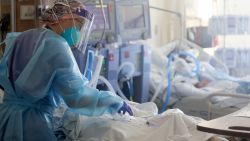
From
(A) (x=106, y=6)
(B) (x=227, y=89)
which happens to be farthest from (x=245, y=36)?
(A) (x=106, y=6)

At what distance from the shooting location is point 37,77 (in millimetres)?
1943

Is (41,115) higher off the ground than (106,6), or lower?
lower

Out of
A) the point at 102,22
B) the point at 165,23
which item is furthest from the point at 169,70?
the point at 165,23

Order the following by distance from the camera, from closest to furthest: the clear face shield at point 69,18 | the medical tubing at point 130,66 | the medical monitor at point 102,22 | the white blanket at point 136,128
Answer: the white blanket at point 136,128 < the clear face shield at point 69,18 < the medical monitor at point 102,22 < the medical tubing at point 130,66

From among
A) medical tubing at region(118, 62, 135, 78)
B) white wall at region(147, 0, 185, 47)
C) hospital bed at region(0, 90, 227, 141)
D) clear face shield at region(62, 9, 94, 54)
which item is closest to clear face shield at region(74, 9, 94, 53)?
clear face shield at region(62, 9, 94, 54)

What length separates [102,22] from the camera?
296cm

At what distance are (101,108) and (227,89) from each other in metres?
1.88

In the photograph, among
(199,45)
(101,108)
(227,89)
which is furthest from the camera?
(199,45)

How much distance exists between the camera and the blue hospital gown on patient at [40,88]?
6.28 feet

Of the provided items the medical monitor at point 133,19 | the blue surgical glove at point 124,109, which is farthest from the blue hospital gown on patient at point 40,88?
the medical monitor at point 133,19

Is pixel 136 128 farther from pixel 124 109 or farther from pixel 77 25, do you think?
pixel 77 25

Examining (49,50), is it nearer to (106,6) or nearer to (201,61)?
(106,6)

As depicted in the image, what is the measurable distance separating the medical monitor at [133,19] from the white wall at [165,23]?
1.14m

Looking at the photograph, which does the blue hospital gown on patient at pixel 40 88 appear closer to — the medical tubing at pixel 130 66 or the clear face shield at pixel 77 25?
the clear face shield at pixel 77 25
